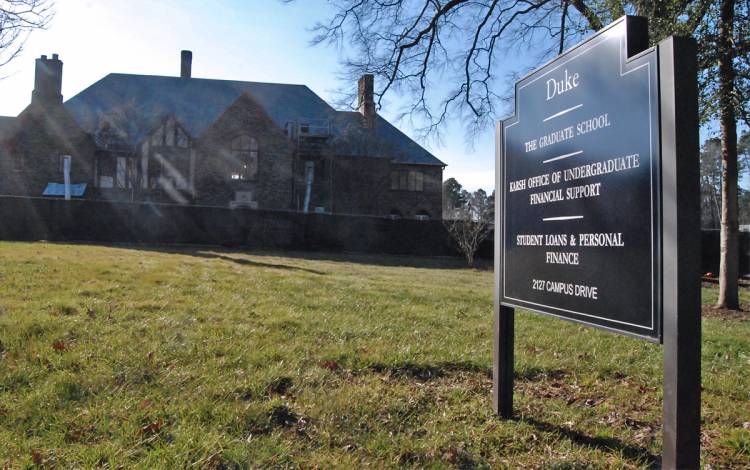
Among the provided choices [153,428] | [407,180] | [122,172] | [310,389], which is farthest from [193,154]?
[153,428]

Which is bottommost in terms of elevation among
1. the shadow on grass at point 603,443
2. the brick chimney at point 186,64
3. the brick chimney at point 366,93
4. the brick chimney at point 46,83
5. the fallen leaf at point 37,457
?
the shadow on grass at point 603,443

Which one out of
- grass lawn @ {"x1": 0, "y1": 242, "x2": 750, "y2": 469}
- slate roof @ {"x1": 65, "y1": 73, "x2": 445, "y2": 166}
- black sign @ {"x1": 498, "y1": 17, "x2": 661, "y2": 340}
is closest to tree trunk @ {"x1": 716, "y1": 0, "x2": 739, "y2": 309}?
grass lawn @ {"x1": 0, "y1": 242, "x2": 750, "y2": 469}

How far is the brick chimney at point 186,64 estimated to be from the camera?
4548 centimetres

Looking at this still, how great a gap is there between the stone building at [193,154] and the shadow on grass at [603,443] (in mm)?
30617

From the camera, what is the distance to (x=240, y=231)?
87.4ft

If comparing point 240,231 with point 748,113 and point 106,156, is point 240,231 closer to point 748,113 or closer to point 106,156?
point 106,156

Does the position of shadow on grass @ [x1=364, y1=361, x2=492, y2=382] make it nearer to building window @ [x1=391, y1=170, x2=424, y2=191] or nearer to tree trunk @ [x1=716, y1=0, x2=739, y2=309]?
tree trunk @ [x1=716, y1=0, x2=739, y2=309]

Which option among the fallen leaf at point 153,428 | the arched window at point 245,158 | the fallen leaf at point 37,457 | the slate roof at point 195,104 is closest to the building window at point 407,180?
the slate roof at point 195,104

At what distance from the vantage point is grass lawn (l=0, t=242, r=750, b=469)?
3.11 meters

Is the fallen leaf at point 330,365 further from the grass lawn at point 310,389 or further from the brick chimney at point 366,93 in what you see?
the brick chimney at point 366,93

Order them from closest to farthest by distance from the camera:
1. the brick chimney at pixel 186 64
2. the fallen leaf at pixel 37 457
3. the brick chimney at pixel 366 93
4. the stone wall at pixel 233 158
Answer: the fallen leaf at pixel 37 457 → the brick chimney at pixel 366 93 → the stone wall at pixel 233 158 → the brick chimney at pixel 186 64

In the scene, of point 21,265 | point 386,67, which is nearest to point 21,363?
point 21,265

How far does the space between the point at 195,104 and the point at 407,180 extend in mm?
17830

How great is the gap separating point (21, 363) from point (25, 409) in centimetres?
92
